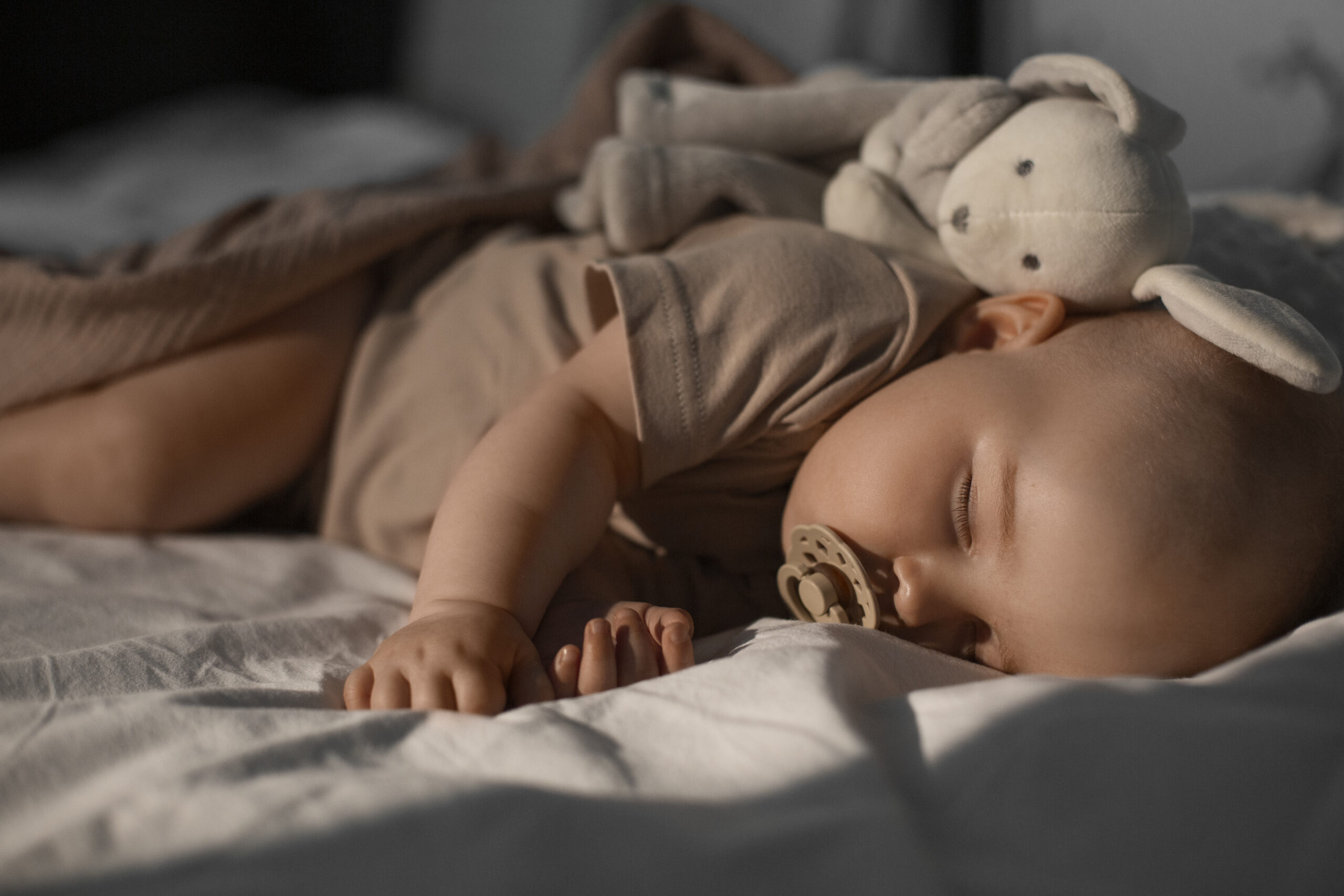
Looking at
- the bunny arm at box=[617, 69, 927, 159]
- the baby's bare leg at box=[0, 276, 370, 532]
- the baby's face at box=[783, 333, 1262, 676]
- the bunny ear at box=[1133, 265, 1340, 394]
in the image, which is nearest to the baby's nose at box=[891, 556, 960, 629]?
the baby's face at box=[783, 333, 1262, 676]

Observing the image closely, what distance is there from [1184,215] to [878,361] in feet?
0.90

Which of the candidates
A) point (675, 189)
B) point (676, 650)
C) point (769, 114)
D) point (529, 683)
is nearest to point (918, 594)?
point (676, 650)

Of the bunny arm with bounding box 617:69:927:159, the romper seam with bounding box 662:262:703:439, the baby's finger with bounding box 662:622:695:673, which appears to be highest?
the bunny arm with bounding box 617:69:927:159

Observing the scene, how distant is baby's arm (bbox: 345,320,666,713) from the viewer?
1.96 feet

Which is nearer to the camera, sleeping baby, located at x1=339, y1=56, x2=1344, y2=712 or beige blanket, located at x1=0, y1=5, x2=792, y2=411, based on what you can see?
sleeping baby, located at x1=339, y1=56, x2=1344, y2=712

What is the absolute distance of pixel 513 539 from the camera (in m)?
0.70

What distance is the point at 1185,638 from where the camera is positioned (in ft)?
2.07

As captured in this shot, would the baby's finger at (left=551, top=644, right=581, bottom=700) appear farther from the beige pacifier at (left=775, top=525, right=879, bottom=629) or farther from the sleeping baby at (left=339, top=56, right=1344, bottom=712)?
the beige pacifier at (left=775, top=525, right=879, bottom=629)

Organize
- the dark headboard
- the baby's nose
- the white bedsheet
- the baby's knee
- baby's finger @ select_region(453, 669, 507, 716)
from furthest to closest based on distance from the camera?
1. the dark headboard
2. the baby's knee
3. the baby's nose
4. baby's finger @ select_region(453, 669, 507, 716)
5. the white bedsheet

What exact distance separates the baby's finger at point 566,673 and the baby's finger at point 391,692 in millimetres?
93

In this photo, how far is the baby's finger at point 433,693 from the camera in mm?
571

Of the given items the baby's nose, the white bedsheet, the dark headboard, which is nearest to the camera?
the white bedsheet

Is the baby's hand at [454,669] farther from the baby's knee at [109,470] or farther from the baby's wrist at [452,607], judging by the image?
the baby's knee at [109,470]

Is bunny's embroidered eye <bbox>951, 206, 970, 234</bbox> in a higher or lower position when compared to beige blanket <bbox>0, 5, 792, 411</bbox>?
higher
